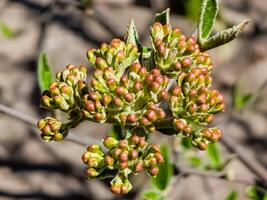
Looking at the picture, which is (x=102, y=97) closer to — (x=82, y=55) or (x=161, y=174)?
(x=161, y=174)

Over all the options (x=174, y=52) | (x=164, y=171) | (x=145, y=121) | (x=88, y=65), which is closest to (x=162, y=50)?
(x=174, y=52)

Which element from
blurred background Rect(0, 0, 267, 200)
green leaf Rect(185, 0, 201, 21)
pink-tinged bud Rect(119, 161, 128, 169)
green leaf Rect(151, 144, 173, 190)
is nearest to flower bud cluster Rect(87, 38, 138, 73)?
pink-tinged bud Rect(119, 161, 128, 169)

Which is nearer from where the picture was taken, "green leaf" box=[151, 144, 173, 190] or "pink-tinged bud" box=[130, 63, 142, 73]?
"pink-tinged bud" box=[130, 63, 142, 73]

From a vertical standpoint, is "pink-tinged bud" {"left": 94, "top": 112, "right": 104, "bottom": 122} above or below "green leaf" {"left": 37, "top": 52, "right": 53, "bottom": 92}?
above

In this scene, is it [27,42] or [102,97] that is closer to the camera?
[102,97]

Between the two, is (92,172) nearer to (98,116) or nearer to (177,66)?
(98,116)

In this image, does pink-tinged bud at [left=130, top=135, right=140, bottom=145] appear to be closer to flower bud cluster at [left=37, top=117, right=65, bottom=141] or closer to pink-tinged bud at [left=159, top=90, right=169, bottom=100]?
pink-tinged bud at [left=159, top=90, right=169, bottom=100]

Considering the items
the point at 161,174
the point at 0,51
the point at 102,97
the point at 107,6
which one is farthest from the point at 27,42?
the point at 102,97
